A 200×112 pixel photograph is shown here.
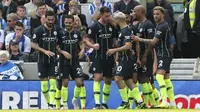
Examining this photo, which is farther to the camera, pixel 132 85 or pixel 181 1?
pixel 181 1

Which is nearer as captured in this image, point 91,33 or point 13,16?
point 91,33

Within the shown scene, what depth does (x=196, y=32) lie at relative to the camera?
2594cm

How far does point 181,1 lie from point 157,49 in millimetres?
6584

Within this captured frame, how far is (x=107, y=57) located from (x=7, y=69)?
2690 mm

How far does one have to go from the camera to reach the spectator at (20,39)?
84.7 feet

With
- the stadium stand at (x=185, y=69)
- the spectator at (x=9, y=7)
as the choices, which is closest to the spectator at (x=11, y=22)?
the spectator at (x=9, y=7)

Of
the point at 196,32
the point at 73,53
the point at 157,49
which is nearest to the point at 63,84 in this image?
the point at 73,53

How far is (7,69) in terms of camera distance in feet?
82.5

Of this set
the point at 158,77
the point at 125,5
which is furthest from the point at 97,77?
the point at 125,5

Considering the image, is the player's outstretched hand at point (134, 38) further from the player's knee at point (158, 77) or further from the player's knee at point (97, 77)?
the player's knee at point (97, 77)

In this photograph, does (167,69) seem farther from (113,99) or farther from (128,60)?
(113,99)

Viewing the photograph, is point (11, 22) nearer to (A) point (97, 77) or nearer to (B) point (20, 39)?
(B) point (20, 39)

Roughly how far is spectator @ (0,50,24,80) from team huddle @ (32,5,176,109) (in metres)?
1.23

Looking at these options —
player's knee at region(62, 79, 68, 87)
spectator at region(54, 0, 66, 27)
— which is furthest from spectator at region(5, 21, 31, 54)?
player's knee at region(62, 79, 68, 87)
